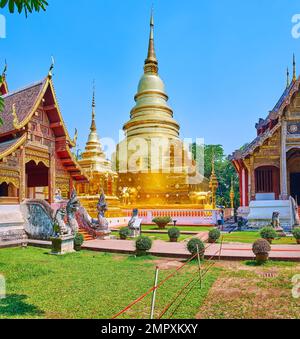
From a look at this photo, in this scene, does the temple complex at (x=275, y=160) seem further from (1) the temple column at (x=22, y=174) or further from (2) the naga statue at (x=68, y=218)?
(1) the temple column at (x=22, y=174)

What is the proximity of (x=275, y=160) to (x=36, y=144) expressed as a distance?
584 inches

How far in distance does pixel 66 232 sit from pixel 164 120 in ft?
74.9

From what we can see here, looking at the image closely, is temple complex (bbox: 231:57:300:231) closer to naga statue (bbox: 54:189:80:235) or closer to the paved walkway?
the paved walkway

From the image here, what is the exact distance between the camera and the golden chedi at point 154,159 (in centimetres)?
2844

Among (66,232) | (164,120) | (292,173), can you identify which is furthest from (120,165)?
(66,232)

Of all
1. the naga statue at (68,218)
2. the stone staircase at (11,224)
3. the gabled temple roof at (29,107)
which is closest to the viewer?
the naga statue at (68,218)

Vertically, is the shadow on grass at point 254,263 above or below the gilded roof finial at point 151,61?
below

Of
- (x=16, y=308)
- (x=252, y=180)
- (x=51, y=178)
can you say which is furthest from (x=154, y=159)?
(x=16, y=308)

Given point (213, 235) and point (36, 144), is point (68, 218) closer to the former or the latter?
point (36, 144)

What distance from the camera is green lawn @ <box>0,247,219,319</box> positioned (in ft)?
18.6

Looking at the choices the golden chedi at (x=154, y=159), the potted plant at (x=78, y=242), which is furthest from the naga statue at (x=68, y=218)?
the golden chedi at (x=154, y=159)

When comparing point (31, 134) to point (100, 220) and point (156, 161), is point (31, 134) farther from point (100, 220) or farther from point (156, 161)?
point (156, 161)

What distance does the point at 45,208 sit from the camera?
44.4ft

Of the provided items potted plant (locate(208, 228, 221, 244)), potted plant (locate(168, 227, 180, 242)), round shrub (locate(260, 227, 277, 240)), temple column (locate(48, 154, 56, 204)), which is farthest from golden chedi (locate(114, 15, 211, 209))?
temple column (locate(48, 154, 56, 204))
